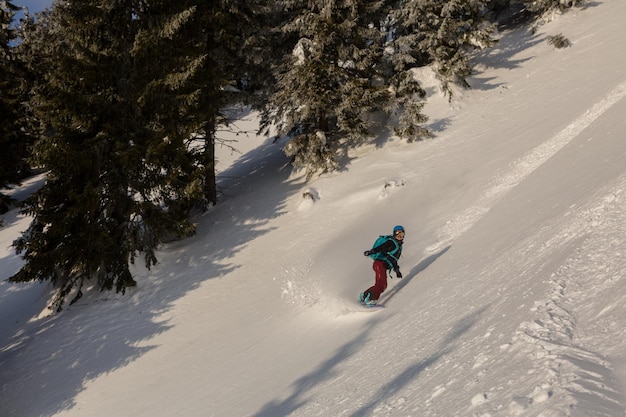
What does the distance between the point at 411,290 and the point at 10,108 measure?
27.2 m

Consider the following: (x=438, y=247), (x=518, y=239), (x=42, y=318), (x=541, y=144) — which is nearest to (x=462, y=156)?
Answer: (x=541, y=144)

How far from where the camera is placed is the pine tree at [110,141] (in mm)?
13203

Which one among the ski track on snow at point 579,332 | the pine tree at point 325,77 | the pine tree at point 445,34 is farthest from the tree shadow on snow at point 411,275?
the pine tree at point 445,34

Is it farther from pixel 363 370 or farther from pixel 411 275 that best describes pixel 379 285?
pixel 363 370

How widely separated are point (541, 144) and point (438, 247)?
18.6 feet

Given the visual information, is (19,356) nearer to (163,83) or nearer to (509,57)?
(163,83)

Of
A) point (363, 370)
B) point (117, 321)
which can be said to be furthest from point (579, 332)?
point (117, 321)

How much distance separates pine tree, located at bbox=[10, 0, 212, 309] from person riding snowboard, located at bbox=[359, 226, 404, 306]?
6851mm

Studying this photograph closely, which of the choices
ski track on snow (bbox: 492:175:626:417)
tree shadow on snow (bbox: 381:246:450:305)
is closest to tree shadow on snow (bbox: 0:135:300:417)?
tree shadow on snow (bbox: 381:246:450:305)

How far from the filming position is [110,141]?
44.8ft

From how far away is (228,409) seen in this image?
287 inches

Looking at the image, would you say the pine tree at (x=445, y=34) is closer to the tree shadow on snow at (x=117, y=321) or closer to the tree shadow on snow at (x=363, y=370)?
the tree shadow on snow at (x=117, y=321)

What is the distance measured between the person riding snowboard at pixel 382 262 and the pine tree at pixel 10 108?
2268cm

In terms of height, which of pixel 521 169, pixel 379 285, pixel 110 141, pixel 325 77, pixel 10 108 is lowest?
pixel 379 285
